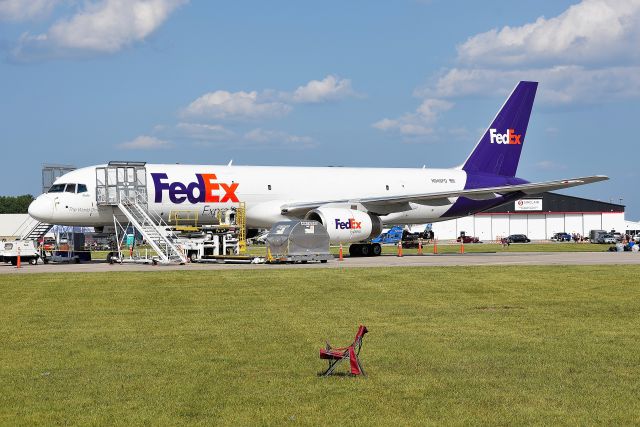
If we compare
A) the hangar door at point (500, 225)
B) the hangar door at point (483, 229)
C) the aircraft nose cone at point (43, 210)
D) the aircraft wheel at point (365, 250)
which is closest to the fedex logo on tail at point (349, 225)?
the aircraft wheel at point (365, 250)

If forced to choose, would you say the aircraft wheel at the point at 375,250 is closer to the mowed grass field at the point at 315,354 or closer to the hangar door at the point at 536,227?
the mowed grass field at the point at 315,354

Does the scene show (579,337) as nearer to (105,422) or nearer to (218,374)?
(218,374)

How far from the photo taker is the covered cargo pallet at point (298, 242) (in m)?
38.2

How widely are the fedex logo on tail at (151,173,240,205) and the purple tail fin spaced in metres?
16.5

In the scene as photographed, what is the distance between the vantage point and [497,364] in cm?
1262

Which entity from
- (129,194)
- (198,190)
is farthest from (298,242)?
(129,194)

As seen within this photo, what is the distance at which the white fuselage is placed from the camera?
4144cm

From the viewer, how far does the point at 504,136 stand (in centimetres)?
5391

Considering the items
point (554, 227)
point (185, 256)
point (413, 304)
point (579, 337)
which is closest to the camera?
point (579, 337)

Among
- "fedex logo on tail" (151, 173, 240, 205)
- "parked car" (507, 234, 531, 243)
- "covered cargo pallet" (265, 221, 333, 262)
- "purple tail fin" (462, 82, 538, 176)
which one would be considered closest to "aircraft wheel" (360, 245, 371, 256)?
"fedex logo on tail" (151, 173, 240, 205)

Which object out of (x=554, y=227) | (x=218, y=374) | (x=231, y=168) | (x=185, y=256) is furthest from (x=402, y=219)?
(x=554, y=227)

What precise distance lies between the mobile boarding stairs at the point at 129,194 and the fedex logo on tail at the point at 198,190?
68 cm

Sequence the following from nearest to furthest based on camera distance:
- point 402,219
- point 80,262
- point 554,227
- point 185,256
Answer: point 185,256 → point 80,262 → point 402,219 → point 554,227

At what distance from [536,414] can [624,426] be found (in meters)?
0.91
